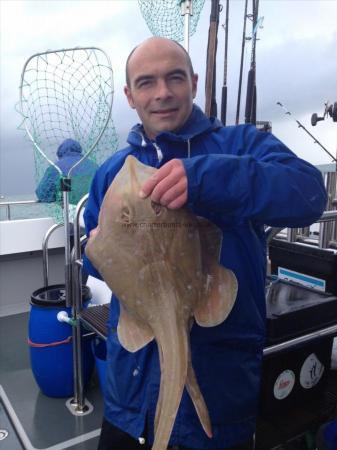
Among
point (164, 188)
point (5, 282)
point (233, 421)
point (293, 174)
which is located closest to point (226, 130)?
point (293, 174)

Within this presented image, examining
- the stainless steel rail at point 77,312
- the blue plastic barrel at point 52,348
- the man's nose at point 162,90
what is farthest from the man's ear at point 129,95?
the blue plastic barrel at point 52,348

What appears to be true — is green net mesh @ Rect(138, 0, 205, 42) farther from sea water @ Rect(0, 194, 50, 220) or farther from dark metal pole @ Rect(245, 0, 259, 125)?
sea water @ Rect(0, 194, 50, 220)

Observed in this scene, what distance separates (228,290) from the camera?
1.08m

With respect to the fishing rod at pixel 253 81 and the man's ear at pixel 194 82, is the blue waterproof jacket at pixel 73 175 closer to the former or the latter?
the fishing rod at pixel 253 81

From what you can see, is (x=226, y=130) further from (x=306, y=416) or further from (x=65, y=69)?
(x=65, y=69)

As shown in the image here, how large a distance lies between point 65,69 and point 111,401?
9.97ft

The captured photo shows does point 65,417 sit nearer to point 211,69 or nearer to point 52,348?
point 52,348

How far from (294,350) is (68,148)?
315cm

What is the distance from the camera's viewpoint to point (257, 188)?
105 centimetres

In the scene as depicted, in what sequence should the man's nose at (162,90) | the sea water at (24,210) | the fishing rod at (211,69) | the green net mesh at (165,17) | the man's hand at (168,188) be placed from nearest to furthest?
the man's hand at (168,188) → the man's nose at (162,90) → the fishing rod at (211,69) → the green net mesh at (165,17) → the sea water at (24,210)

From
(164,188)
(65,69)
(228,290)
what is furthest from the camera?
(65,69)

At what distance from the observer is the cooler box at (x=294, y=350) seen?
192 centimetres

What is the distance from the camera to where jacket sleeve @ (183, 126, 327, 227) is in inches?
39.5

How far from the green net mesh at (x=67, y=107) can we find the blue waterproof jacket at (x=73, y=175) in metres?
0.02
